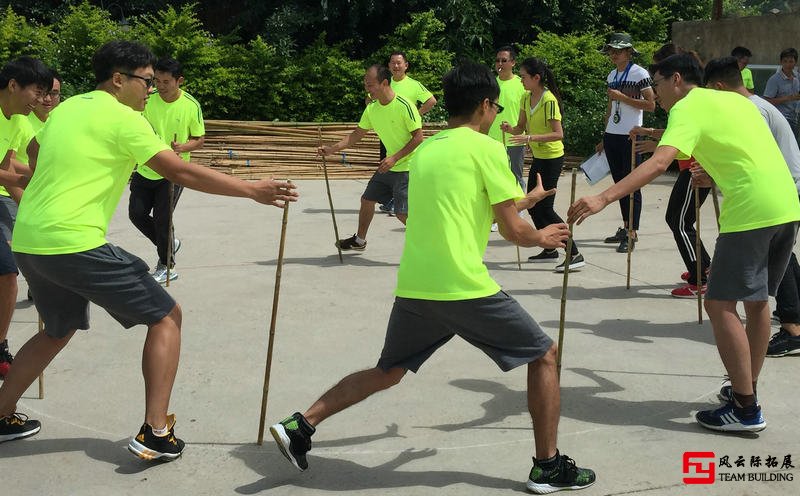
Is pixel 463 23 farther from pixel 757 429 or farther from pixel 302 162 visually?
pixel 757 429

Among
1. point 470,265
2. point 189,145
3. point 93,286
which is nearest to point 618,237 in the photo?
point 189,145

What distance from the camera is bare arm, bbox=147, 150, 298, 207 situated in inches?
170

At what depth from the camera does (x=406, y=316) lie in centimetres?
422

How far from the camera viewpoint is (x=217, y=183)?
4.38 metres

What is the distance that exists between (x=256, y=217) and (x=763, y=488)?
782 cm

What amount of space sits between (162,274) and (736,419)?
5019 mm

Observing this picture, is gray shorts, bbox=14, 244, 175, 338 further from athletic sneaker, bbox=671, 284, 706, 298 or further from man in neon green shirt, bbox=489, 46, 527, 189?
man in neon green shirt, bbox=489, 46, 527, 189

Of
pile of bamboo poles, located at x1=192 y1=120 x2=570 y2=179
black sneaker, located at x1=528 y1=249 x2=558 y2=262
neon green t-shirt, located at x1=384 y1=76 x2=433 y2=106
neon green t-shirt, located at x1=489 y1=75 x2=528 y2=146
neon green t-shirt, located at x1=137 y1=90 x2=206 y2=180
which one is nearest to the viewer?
neon green t-shirt, located at x1=137 y1=90 x2=206 y2=180

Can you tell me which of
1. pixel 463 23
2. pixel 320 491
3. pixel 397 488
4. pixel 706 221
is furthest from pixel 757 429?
pixel 463 23

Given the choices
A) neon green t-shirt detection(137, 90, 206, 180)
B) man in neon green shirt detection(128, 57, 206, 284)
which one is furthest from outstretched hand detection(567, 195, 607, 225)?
neon green t-shirt detection(137, 90, 206, 180)

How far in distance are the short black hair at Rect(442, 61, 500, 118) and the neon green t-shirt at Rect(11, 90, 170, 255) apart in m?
1.32

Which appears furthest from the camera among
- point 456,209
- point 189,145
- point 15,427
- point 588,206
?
point 189,145

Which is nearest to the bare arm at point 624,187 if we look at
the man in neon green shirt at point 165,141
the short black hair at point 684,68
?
the short black hair at point 684,68

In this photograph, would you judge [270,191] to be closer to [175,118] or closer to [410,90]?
[175,118]
